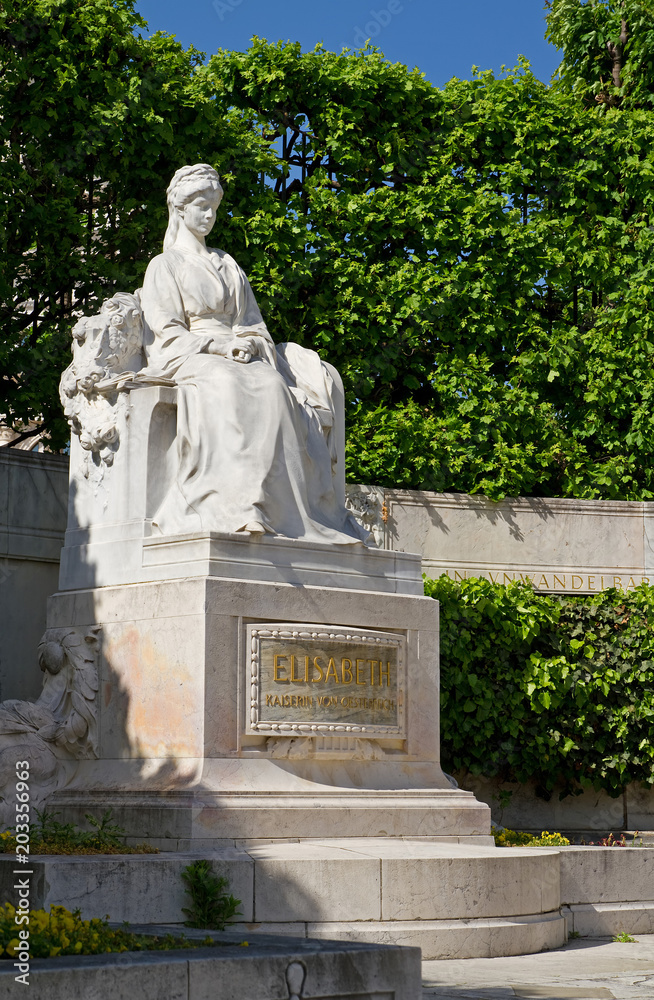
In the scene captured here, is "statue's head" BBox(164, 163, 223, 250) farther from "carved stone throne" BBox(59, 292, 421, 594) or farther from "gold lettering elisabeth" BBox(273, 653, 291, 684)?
"gold lettering elisabeth" BBox(273, 653, 291, 684)

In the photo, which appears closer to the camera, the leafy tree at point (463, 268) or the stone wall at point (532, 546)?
the stone wall at point (532, 546)

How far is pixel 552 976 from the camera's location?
688cm

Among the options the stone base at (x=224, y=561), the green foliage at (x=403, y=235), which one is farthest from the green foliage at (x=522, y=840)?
the green foliage at (x=403, y=235)

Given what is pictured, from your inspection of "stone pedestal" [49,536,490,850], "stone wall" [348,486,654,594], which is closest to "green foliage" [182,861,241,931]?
"stone pedestal" [49,536,490,850]

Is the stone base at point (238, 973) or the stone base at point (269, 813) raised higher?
the stone base at point (269, 813)

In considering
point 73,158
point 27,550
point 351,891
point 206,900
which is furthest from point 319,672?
point 73,158

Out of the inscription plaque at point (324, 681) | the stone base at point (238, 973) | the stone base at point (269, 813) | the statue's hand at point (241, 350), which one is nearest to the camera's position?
the stone base at point (238, 973)

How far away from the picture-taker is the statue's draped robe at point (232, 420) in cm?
864

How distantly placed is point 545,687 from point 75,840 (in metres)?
5.94

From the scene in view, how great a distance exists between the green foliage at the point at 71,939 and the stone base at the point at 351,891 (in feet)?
5.24

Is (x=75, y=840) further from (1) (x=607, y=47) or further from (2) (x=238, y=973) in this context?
(1) (x=607, y=47)

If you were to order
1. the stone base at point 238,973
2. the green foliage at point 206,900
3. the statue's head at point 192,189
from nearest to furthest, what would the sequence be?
1. the stone base at point 238,973
2. the green foliage at point 206,900
3. the statue's head at point 192,189

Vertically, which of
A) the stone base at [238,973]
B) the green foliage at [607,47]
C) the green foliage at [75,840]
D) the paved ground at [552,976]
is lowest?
the paved ground at [552,976]

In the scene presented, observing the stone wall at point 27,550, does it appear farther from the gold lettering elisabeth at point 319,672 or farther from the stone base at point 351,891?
the stone base at point 351,891
